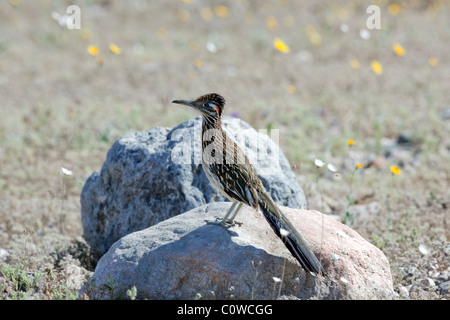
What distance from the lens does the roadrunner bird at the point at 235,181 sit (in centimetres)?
443

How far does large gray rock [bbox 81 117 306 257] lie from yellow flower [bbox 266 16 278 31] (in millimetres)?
9323

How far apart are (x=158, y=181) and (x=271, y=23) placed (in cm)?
1010

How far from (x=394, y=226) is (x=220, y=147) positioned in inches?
111

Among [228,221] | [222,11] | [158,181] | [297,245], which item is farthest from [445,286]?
[222,11]

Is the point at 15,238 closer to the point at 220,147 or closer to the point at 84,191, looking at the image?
the point at 84,191

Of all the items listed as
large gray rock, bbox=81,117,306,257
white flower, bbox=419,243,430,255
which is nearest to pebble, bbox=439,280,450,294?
white flower, bbox=419,243,430,255

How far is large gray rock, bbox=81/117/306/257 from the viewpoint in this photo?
19.2 feet

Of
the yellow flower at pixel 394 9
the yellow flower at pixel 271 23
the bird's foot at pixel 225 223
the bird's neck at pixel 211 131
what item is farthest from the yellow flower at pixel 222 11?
the bird's foot at pixel 225 223

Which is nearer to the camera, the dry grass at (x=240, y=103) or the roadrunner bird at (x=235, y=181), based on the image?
the roadrunner bird at (x=235, y=181)

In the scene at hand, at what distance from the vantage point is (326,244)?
4.78 m

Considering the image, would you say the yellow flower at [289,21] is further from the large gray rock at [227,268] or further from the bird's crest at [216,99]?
the large gray rock at [227,268]

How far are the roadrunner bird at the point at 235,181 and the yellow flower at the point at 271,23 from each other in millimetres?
10562

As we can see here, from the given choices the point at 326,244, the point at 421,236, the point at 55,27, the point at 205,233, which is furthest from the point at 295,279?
the point at 55,27

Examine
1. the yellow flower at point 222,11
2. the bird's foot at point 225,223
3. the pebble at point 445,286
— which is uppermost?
the yellow flower at point 222,11
